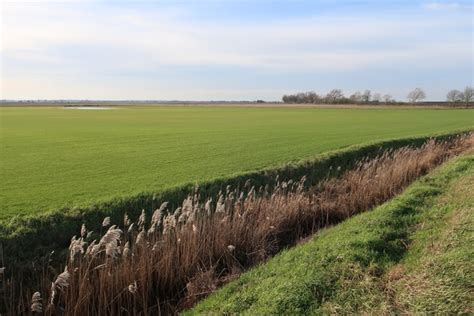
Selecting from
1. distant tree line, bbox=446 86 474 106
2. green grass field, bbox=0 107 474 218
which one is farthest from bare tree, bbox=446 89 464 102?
green grass field, bbox=0 107 474 218

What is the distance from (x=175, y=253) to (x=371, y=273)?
3.53 metres

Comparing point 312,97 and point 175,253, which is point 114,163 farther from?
point 312,97

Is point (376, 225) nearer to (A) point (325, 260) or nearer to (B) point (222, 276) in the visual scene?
(A) point (325, 260)

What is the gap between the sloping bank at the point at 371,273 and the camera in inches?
246

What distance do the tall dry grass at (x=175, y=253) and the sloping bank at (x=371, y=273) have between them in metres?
0.95

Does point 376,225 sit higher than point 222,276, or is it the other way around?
point 376,225

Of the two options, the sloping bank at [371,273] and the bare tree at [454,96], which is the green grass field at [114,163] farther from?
the bare tree at [454,96]

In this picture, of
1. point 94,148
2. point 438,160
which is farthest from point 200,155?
point 438,160

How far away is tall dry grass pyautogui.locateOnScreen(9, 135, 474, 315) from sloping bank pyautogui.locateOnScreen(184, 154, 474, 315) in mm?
951

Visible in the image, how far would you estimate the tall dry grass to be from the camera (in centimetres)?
707

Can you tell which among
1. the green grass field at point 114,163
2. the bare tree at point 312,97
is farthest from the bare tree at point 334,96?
the green grass field at point 114,163

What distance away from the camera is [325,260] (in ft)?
26.1

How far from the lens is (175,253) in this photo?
8539mm

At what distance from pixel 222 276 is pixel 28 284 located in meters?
3.47
